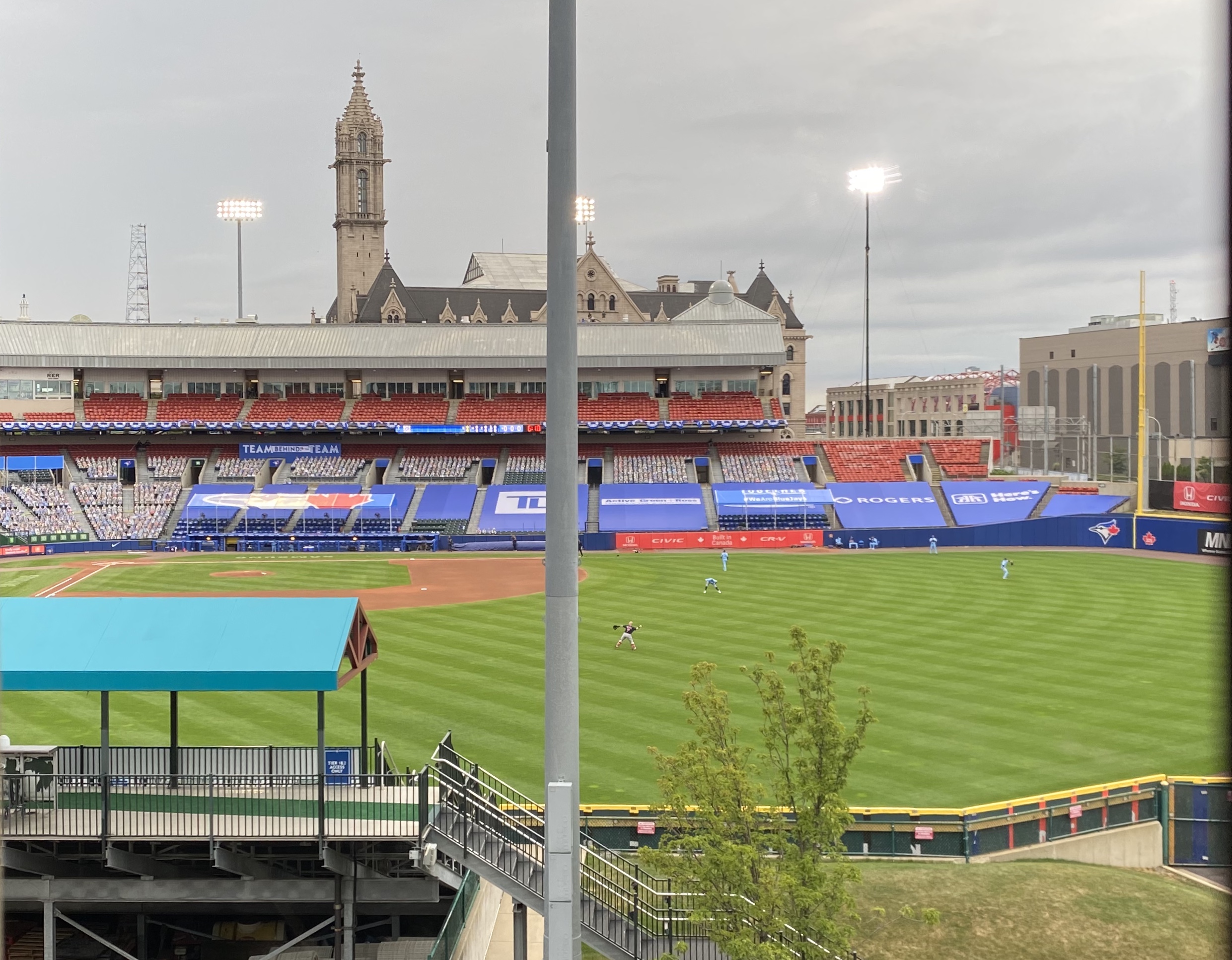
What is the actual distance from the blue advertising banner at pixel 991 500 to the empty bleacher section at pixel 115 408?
5744 cm

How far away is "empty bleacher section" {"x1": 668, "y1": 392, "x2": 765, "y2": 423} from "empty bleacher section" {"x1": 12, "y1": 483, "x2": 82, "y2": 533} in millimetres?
41507

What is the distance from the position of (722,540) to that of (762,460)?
14080mm

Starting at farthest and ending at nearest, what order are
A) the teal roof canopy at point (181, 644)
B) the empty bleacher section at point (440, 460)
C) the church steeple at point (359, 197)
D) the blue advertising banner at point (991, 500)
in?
the church steeple at point (359, 197) → the empty bleacher section at point (440, 460) → the blue advertising banner at point (991, 500) → the teal roof canopy at point (181, 644)

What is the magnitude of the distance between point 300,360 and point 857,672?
63687mm

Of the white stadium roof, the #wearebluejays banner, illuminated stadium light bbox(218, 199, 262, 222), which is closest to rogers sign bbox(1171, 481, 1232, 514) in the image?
the white stadium roof

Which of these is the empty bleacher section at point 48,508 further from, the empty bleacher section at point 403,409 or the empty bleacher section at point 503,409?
the empty bleacher section at point 503,409

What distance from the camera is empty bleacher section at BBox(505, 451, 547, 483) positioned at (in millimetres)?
76562

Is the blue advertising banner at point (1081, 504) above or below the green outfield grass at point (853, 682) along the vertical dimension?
above

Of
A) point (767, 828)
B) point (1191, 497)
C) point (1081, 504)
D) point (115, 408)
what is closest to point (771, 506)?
point (1081, 504)

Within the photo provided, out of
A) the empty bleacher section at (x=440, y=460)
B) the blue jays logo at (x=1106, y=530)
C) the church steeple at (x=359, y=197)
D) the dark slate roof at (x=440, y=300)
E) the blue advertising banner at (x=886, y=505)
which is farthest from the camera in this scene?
the church steeple at (x=359, y=197)

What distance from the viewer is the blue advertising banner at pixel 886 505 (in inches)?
2717

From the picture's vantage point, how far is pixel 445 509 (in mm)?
71562

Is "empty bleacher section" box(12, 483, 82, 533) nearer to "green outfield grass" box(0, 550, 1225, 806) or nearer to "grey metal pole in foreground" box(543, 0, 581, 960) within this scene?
"green outfield grass" box(0, 550, 1225, 806)

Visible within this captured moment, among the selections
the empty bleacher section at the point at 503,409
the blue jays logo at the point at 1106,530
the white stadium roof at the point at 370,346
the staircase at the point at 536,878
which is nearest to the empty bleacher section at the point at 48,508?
the white stadium roof at the point at 370,346
